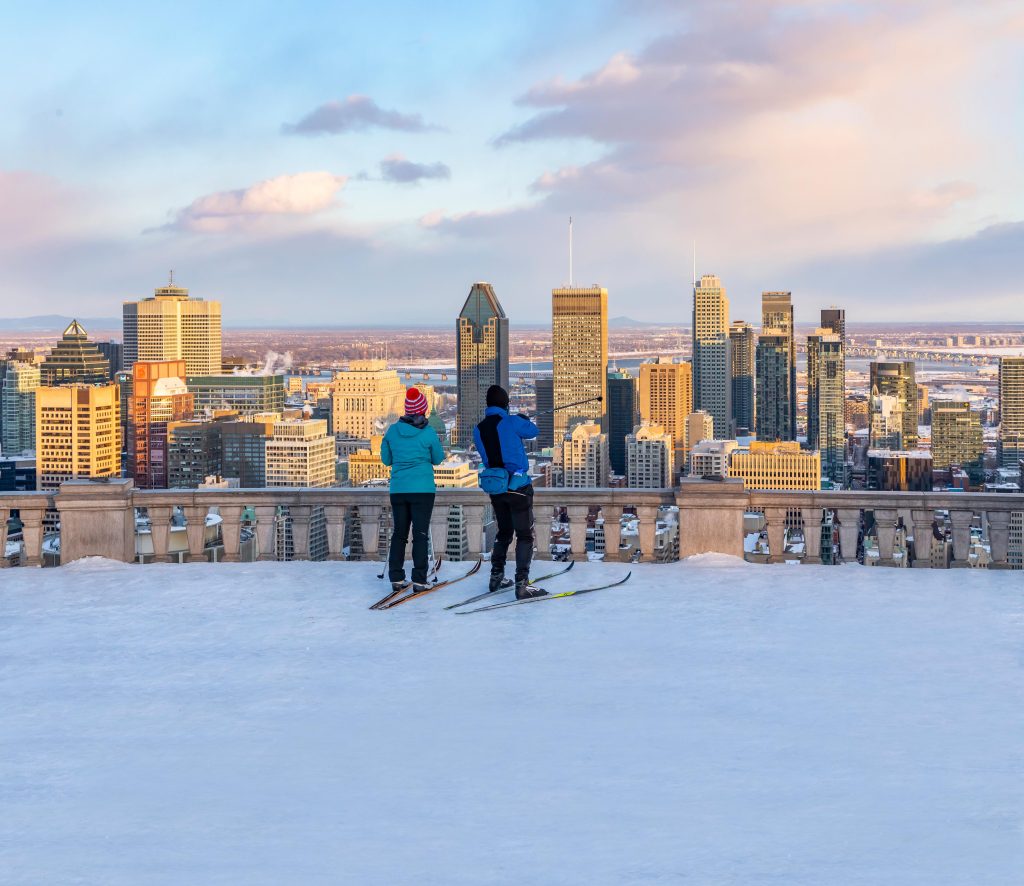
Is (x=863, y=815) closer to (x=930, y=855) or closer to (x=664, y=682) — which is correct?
(x=930, y=855)

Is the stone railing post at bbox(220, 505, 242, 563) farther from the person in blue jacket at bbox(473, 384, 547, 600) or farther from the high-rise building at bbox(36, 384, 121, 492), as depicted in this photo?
the high-rise building at bbox(36, 384, 121, 492)

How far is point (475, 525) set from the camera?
13.4 metres

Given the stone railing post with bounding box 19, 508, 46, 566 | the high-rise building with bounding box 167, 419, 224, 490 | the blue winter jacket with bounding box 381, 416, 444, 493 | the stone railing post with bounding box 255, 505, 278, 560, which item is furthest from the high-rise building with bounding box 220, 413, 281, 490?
the blue winter jacket with bounding box 381, 416, 444, 493

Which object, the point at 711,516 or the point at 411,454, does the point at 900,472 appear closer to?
the point at 711,516

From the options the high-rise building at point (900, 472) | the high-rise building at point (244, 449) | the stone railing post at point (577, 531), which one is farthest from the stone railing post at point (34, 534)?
the high-rise building at point (244, 449)

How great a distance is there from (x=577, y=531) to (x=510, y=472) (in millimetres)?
2352

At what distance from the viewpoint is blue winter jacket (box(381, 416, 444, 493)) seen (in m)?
10.8

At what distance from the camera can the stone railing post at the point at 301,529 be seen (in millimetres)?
12953

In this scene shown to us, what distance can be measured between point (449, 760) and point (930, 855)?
2450mm

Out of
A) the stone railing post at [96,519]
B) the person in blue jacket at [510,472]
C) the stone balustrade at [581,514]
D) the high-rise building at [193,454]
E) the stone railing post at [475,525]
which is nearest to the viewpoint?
the person in blue jacket at [510,472]

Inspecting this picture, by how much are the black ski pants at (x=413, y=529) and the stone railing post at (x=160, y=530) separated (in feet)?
9.26

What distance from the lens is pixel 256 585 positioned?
459 inches

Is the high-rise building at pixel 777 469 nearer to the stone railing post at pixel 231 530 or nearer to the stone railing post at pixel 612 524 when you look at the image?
the stone railing post at pixel 612 524

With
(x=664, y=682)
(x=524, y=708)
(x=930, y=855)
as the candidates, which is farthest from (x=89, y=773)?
(x=930, y=855)
